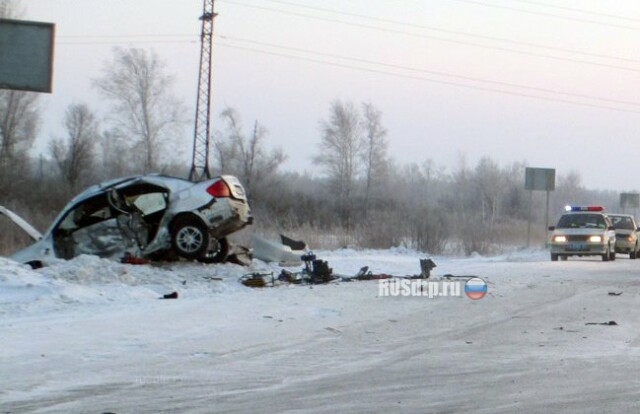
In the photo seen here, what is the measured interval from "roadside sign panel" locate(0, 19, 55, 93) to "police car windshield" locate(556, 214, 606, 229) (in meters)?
20.9

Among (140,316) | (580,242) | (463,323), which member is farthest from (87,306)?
(580,242)

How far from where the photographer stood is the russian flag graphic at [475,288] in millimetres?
15445

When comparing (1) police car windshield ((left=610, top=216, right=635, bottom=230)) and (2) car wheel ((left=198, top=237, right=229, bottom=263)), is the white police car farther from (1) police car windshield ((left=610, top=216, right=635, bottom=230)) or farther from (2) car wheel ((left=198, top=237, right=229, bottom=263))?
(2) car wheel ((left=198, top=237, right=229, bottom=263))

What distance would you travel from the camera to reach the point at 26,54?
49.8 feet

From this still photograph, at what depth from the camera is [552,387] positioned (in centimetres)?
785

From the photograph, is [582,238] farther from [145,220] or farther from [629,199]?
[629,199]

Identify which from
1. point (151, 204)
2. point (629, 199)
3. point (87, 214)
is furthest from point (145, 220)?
point (629, 199)

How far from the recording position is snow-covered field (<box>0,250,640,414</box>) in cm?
721

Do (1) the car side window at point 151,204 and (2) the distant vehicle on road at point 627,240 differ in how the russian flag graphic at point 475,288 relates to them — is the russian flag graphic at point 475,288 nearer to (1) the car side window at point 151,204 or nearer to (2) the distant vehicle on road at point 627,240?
(1) the car side window at point 151,204

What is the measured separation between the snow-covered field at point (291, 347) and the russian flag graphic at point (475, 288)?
0.35 meters

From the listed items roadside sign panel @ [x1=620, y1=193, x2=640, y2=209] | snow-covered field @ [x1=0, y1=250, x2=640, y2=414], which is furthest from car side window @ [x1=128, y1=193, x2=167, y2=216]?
roadside sign panel @ [x1=620, y1=193, x2=640, y2=209]

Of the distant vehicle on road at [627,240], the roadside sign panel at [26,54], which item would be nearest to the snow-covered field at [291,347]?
the roadside sign panel at [26,54]

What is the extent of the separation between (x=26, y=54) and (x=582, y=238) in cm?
2084

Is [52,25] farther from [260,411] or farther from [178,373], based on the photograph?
[260,411]
